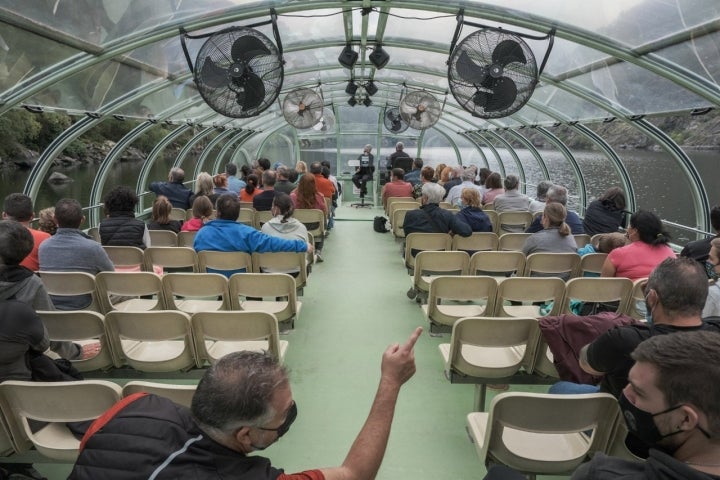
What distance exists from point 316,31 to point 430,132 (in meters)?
11.3

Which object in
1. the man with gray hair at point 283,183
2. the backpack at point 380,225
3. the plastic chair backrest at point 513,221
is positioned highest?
the man with gray hair at point 283,183

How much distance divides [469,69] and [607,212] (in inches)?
121

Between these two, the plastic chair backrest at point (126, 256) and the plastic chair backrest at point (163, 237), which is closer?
the plastic chair backrest at point (126, 256)

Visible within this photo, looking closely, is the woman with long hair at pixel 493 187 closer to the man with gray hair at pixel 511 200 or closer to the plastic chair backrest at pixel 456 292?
the man with gray hair at pixel 511 200

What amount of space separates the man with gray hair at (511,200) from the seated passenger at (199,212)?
464 centimetres

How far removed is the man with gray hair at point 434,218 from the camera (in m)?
5.74

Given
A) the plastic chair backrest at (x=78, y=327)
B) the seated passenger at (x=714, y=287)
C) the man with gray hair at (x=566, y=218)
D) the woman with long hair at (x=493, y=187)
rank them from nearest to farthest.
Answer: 1. the plastic chair backrest at (x=78, y=327)
2. the seated passenger at (x=714, y=287)
3. the man with gray hair at (x=566, y=218)
4. the woman with long hair at (x=493, y=187)

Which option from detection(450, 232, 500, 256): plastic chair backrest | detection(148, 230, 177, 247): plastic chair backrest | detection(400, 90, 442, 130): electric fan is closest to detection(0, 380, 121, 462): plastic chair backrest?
detection(148, 230, 177, 247): plastic chair backrest

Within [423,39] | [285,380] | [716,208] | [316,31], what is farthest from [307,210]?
[285,380]

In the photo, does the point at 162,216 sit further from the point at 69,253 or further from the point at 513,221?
the point at 513,221

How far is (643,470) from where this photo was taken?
1.30 meters

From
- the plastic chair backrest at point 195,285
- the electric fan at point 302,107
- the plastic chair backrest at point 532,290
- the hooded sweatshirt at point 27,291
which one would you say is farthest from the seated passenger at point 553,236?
the electric fan at point 302,107

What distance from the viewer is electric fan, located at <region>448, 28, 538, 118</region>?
14.7 feet

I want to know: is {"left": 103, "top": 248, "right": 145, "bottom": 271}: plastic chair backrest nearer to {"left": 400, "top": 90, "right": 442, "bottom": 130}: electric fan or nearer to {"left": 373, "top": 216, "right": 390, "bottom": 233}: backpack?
{"left": 373, "top": 216, "right": 390, "bottom": 233}: backpack
